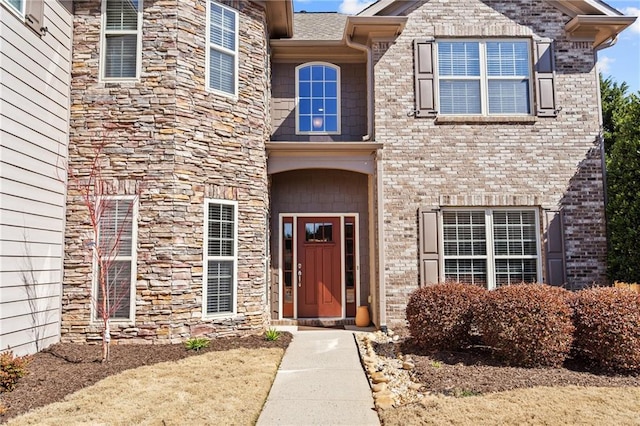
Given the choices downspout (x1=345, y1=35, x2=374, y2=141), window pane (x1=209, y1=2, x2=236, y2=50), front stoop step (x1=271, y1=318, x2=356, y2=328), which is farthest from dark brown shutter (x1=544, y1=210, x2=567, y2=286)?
window pane (x1=209, y1=2, x2=236, y2=50)

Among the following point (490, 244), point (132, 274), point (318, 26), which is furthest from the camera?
point (318, 26)

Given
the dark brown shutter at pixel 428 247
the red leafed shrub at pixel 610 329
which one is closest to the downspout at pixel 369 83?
the dark brown shutter at pixel 428 247

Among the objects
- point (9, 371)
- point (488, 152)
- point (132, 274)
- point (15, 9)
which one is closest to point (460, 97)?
point (488, 152)

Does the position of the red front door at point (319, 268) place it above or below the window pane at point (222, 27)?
below

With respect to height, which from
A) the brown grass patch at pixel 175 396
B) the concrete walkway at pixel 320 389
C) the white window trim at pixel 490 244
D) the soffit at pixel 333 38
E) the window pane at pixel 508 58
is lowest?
the concrete walkway at pixel 320 389

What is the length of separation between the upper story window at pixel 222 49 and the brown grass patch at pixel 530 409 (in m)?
5.96

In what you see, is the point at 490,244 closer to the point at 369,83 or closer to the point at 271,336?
the point at 369,83

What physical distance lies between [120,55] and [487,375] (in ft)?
24.3

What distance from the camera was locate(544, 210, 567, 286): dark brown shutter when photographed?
8609mm

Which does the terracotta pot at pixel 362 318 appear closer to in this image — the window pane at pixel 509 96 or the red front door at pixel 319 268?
the red front door at pixel 319 268

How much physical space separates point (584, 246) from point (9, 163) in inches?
387

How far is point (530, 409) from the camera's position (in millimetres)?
4477

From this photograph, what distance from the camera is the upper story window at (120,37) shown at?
7.38 m

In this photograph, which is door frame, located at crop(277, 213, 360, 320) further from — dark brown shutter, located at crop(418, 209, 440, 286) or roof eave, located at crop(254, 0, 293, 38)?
roof eave, located at crop(254, 0, 293, 38)
